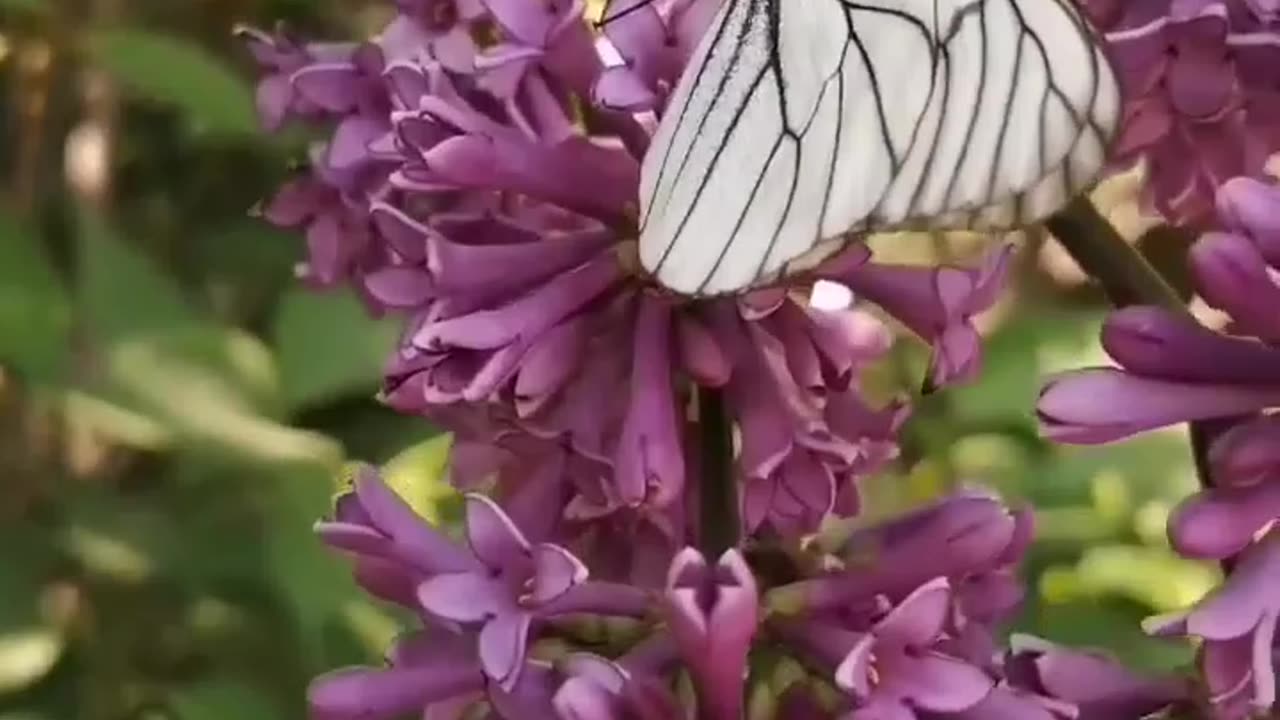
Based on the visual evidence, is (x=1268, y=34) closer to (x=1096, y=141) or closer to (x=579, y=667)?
(x=1096, y=141)

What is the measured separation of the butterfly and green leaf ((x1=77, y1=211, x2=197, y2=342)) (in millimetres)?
821

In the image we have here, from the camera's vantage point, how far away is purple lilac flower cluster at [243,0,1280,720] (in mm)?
652

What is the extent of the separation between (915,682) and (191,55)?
928mm

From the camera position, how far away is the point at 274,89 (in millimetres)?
885

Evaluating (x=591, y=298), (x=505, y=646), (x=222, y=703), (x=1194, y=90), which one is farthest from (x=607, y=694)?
(x=222, y=703)

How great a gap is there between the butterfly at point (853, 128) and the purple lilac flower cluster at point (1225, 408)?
54mm

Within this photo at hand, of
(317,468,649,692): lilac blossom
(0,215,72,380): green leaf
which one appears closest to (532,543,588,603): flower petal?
(317,468,649,692): lilac blossom

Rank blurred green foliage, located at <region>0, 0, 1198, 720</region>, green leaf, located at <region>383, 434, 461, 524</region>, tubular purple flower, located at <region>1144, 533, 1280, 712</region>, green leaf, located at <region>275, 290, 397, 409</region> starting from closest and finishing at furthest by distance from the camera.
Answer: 1. tubular purple flower, located at <region>1144, 533, 1280, 712</region>
2. green leaf, located at <region>383, 434, 461, 524</region>
3. blurred green foliage, located at <region>0, 0, 1198, 720</region>
4. green leaf, located at <region>275, 290, 397, 409</region>

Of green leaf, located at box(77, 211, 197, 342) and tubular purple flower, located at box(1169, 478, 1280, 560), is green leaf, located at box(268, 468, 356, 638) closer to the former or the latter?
green leaf, located at box(77, 211, 197, 342)

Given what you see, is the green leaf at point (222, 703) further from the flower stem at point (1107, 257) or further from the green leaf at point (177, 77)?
the flower stem at point (1107, 257)

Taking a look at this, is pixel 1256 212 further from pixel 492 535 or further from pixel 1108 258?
pixel 492 535

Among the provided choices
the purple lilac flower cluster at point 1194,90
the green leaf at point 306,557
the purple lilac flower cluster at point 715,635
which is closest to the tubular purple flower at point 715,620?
the purple lilac flower cluster at point 715,635

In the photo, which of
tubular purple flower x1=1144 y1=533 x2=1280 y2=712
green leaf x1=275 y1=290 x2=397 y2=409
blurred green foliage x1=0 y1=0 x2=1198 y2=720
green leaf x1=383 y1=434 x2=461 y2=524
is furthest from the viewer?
green leaf x1=275 y1=290 x2=397 y2=409

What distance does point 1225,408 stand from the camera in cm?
67
